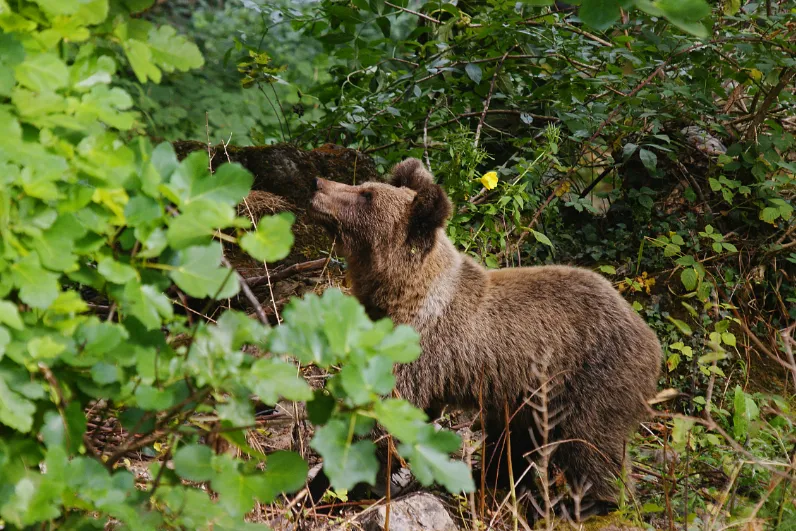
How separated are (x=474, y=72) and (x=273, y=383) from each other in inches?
180

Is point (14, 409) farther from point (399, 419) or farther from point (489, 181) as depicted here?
point (489, 181)

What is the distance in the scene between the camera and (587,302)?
4.12 m

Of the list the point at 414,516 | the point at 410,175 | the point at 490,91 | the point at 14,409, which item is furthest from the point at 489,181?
the point at 14,409

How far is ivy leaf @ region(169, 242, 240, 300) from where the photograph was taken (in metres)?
1.63

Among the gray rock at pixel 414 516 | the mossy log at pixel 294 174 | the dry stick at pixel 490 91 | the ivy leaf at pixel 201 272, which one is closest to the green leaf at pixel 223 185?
the ivy leaf at pixel 201 272

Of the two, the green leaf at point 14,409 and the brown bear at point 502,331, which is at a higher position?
the green leaf at point 14,409

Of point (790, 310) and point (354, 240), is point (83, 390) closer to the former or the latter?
point (354, 240)

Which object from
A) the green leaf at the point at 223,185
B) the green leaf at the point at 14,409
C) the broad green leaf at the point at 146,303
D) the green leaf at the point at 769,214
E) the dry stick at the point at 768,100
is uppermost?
the green leaf at the point at 223,185

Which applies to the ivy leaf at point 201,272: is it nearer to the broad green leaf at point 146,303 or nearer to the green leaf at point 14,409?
the broad green leaf at point 146,303

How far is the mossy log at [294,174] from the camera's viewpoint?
529 centimetres

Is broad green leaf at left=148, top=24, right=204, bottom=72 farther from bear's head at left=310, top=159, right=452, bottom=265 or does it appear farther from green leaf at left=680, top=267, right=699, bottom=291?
green leaf at left=680, top=267, right=699, bottom=291

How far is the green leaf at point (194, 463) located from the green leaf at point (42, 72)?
84cm

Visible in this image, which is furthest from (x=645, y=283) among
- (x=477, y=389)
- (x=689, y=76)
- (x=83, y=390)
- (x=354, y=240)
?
(x=83, y=390)

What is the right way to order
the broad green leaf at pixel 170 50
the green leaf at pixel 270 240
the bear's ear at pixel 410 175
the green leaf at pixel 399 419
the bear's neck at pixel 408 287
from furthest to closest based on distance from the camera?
the bear's ear at pixel 410 175, the bear's neck at pixel 408 287, the broad green leaf at pixel 170 50, the green leaf at pixel 270 240, the green leaf at pixel 399 419
